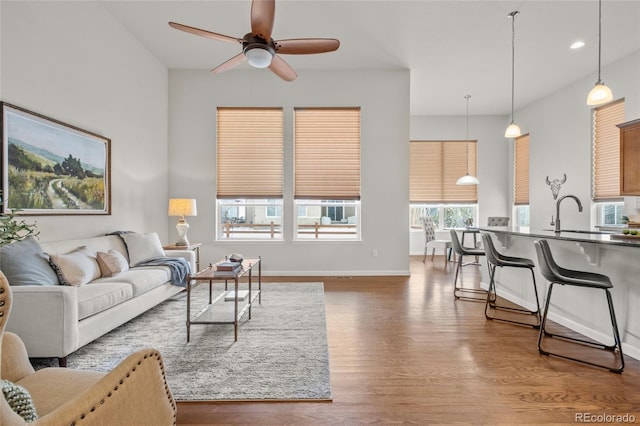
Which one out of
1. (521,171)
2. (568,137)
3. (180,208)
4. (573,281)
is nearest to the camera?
(573,281)

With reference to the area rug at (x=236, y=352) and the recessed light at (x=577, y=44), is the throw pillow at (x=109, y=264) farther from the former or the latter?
the recessed light at (x=577, y=44)

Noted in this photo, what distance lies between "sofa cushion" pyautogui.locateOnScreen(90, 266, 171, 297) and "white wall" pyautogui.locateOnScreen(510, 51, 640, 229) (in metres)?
6.71

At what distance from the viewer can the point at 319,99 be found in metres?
5.30

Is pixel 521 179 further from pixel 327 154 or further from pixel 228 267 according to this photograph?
pixel 228 267

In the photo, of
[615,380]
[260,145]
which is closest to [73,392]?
[615,380]

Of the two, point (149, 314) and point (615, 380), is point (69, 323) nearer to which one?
point (149, 314)

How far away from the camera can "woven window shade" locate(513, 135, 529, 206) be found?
6.99 metres

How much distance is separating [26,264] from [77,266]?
0.38 meters

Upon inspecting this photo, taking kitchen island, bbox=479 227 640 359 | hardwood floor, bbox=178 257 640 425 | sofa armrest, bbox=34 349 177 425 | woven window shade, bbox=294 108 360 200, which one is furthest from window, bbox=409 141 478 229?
sofa armrest, bbox=34 349 177 425

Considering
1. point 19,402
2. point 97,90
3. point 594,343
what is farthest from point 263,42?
point 594,343

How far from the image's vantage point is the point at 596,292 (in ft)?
8.74

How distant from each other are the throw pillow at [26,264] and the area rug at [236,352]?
66 centimetres

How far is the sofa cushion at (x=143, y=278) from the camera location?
2918 mm

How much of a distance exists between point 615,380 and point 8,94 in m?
5.16
